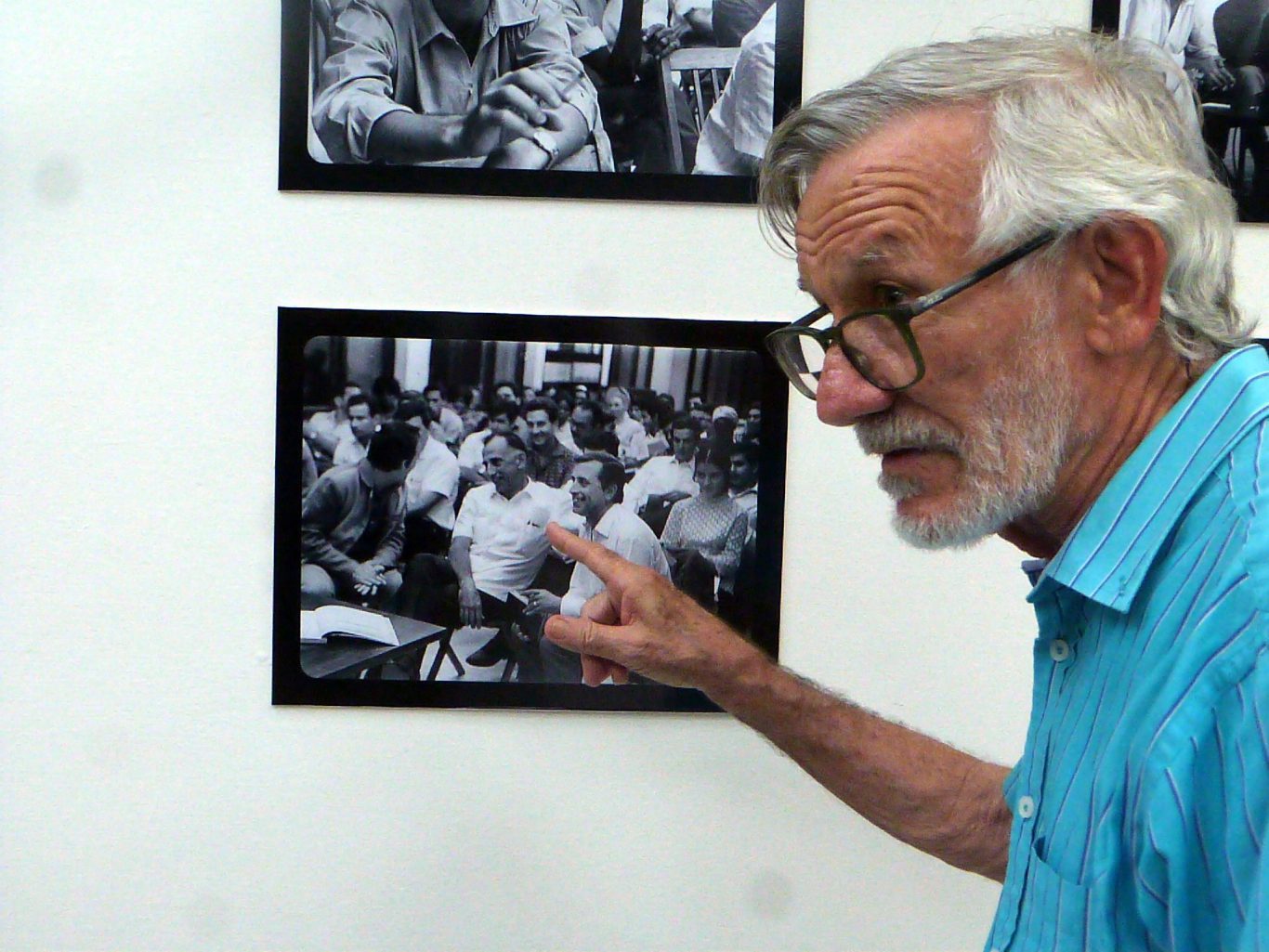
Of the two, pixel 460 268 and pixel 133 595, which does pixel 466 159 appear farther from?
pixel 133 595

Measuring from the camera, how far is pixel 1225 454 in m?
0.56

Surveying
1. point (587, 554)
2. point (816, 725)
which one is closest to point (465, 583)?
point (587, 554)

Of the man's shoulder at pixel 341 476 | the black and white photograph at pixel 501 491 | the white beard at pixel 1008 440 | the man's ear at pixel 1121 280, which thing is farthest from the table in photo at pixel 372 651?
the man's ear at pixel 1121 280

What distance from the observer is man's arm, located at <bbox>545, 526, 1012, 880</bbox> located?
84cm

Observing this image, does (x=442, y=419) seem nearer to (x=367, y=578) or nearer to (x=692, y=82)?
(x=367, y=578)

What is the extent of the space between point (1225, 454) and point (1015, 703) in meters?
0.55

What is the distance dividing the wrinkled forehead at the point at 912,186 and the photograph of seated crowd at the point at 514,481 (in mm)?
355

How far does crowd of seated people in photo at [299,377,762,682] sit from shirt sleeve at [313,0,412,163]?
0.74 ft

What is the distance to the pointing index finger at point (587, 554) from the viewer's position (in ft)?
2.67

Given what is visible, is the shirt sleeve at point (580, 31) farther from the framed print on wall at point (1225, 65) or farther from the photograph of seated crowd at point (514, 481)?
the framed print on wall at point (1225, 65)

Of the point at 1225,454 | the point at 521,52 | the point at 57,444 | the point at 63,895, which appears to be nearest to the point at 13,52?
the point at 57,444

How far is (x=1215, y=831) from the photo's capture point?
49cm

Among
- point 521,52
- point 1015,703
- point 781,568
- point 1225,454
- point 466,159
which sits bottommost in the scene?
point 1015,703

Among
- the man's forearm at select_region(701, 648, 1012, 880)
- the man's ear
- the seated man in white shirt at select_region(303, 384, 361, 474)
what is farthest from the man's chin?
the seated man in white shirt at select_region(303, 384, 361, 474)
